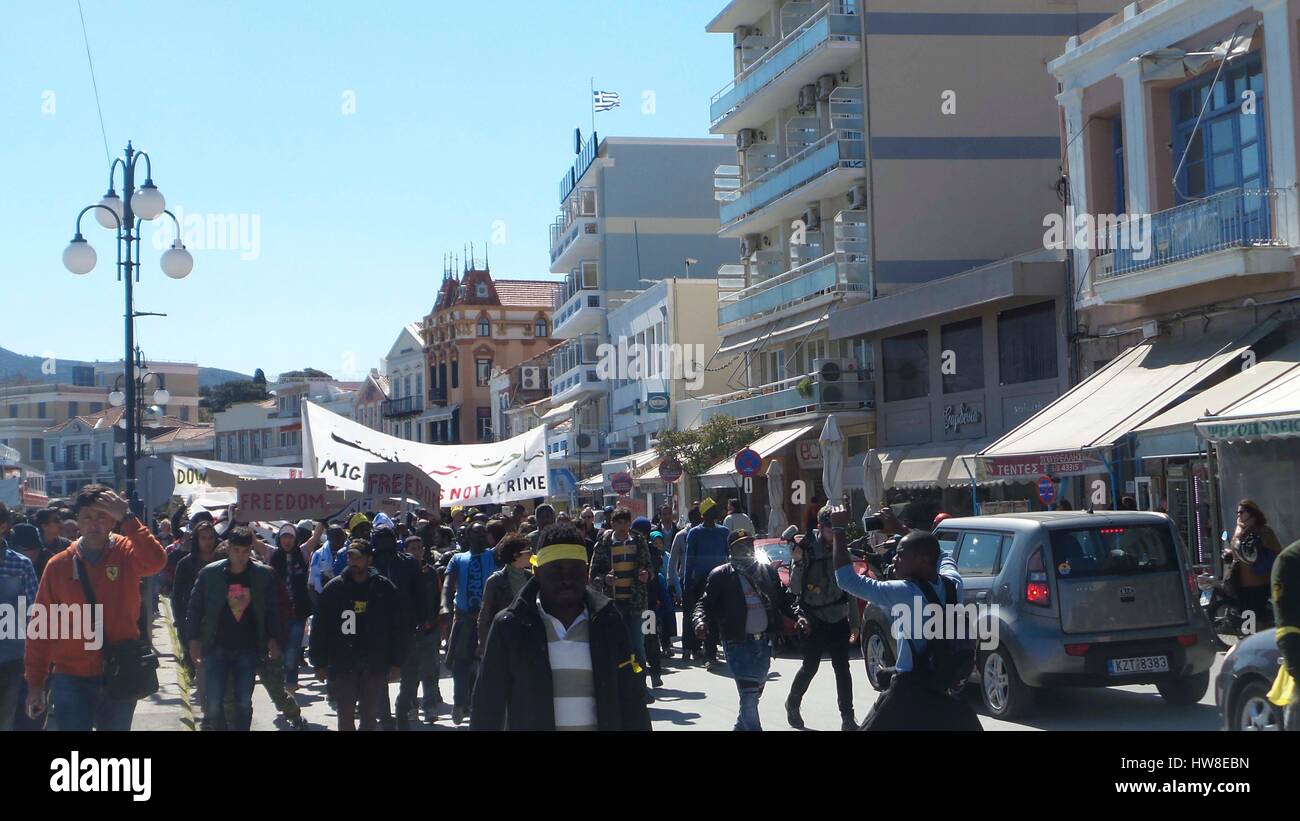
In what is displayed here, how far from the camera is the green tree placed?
3697 centimetres

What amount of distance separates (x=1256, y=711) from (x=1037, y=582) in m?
3.09

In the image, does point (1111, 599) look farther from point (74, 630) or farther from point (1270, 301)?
point (1270, 301)

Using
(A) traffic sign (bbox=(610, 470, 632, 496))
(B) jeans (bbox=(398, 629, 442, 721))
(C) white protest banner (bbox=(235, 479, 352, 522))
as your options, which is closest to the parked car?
(B) jeans (bbox=(398, 629, 442, 721))

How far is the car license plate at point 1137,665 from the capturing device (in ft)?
36.2

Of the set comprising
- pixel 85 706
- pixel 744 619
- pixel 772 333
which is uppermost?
pixel 772 333

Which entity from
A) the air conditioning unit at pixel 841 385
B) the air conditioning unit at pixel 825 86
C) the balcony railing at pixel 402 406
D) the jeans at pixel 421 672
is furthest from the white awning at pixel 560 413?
the jeans at pixel 421 672

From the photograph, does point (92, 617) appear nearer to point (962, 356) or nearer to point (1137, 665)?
point (1137, 665)

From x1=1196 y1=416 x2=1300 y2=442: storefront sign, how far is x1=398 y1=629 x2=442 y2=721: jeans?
361 inches

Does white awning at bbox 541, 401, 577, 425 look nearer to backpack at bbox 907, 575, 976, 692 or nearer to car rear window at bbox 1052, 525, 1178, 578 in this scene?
car rear window at bbox 1052, 525, 1178, 578

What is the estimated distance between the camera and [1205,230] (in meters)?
19.9

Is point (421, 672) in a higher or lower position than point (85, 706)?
lower

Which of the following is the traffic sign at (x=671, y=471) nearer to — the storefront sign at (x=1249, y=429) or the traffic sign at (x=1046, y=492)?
the traffic sign at (x=1046, y=492)

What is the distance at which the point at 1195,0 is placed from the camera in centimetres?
2042

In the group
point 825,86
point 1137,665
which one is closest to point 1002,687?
point 1137,665
